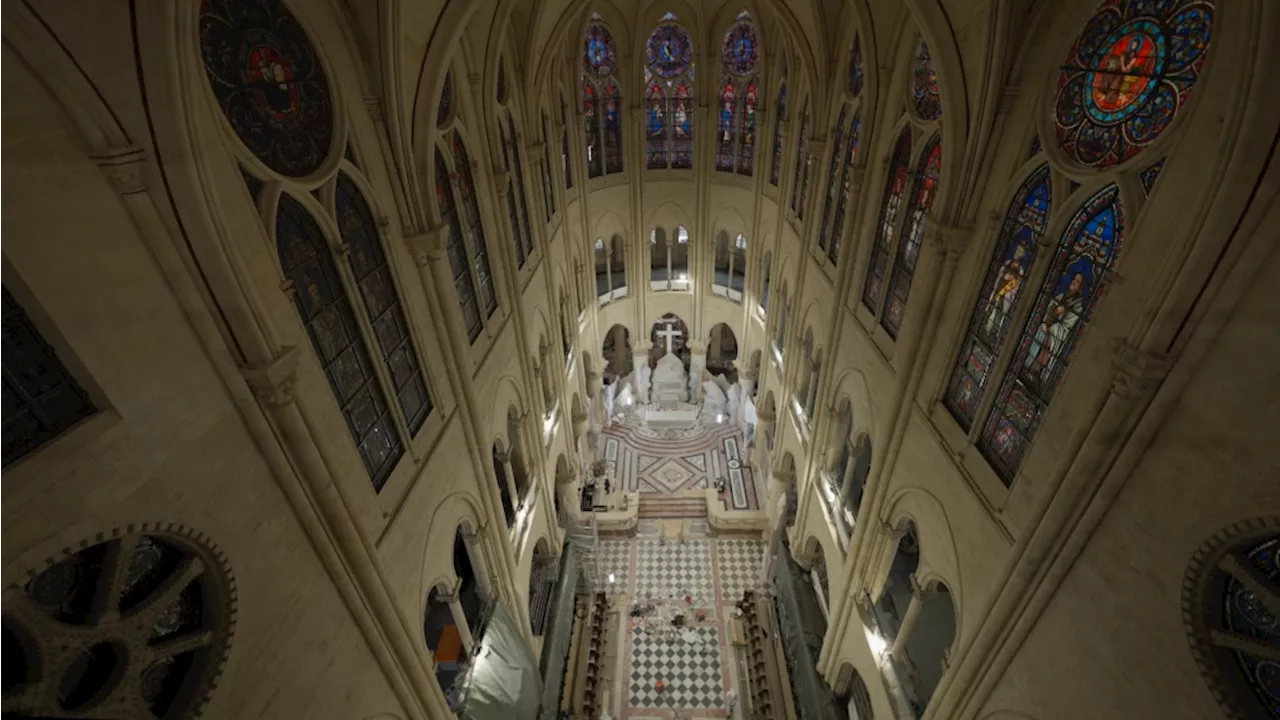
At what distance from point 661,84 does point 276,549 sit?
15187 mm

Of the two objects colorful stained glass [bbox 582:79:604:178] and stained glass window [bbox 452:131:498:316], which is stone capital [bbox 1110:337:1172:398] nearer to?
stained glass window [bbox 452:131:498:316]

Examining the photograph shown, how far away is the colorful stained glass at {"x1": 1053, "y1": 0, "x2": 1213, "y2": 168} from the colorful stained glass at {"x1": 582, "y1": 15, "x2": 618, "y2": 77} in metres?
12.4

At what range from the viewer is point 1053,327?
5809 mm

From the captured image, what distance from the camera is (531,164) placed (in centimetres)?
1239

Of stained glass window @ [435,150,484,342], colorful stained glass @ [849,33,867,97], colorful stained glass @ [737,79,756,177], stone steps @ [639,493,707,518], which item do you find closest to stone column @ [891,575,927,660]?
stained glass window @ [435,150,484,342]

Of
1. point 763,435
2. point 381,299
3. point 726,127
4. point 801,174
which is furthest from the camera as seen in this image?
point 763,435

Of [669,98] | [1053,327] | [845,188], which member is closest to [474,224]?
[845,188]

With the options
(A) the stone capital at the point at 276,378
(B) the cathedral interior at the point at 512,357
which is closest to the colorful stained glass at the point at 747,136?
(B) the cathedral interior at the point at 512,357

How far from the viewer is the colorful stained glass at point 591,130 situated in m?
16.2

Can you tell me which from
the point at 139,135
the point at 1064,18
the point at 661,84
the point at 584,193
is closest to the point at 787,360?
the point at 584,193

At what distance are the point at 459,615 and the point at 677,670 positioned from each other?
277 inches

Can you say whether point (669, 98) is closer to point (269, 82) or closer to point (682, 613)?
point (269, 82)

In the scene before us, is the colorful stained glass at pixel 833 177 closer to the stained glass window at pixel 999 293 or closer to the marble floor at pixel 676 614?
the stained glass window at pixel 999 293

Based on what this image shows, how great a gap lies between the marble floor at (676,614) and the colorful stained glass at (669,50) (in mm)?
12783
